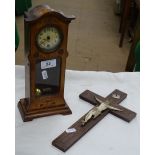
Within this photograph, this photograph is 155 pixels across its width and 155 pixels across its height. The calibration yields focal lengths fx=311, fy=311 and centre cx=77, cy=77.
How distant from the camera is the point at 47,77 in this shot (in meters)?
0.93

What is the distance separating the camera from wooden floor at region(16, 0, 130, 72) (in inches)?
97.9

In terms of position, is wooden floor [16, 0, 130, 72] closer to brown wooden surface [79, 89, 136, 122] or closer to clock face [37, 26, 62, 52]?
brown wooden surface [79, 89, 136, 122]

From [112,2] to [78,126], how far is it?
9.62ft

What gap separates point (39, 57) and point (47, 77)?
8cm

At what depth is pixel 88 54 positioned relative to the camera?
8.57ft

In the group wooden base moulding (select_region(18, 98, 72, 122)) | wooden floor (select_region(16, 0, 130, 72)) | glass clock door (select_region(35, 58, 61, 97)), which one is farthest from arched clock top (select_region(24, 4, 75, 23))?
wooden floor (select_region(16, 0, 130, 72))

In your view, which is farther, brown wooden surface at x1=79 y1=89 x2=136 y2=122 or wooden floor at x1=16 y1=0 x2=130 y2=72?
wooden floor at x1=16 y1=0 x2=130 y2=72

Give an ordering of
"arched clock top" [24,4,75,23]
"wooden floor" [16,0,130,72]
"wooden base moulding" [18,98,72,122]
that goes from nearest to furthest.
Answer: "arched clock top" [24,4,75,23], "wooden base moulding" [18,98,72,122], "wooden floor" [16,0,130,72]

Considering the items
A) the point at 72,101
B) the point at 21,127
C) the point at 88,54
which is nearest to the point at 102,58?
the point at 88,54

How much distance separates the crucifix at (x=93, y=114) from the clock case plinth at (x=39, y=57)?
0.07m

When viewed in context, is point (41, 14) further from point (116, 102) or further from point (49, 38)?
point (116, 102)

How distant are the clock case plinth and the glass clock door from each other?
0.03ft

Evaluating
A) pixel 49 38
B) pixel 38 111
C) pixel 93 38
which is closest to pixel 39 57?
pixel 49 38

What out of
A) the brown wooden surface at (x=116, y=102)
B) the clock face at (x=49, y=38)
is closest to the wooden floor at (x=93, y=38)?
the brown wooden surface at (x=116, y=102)
